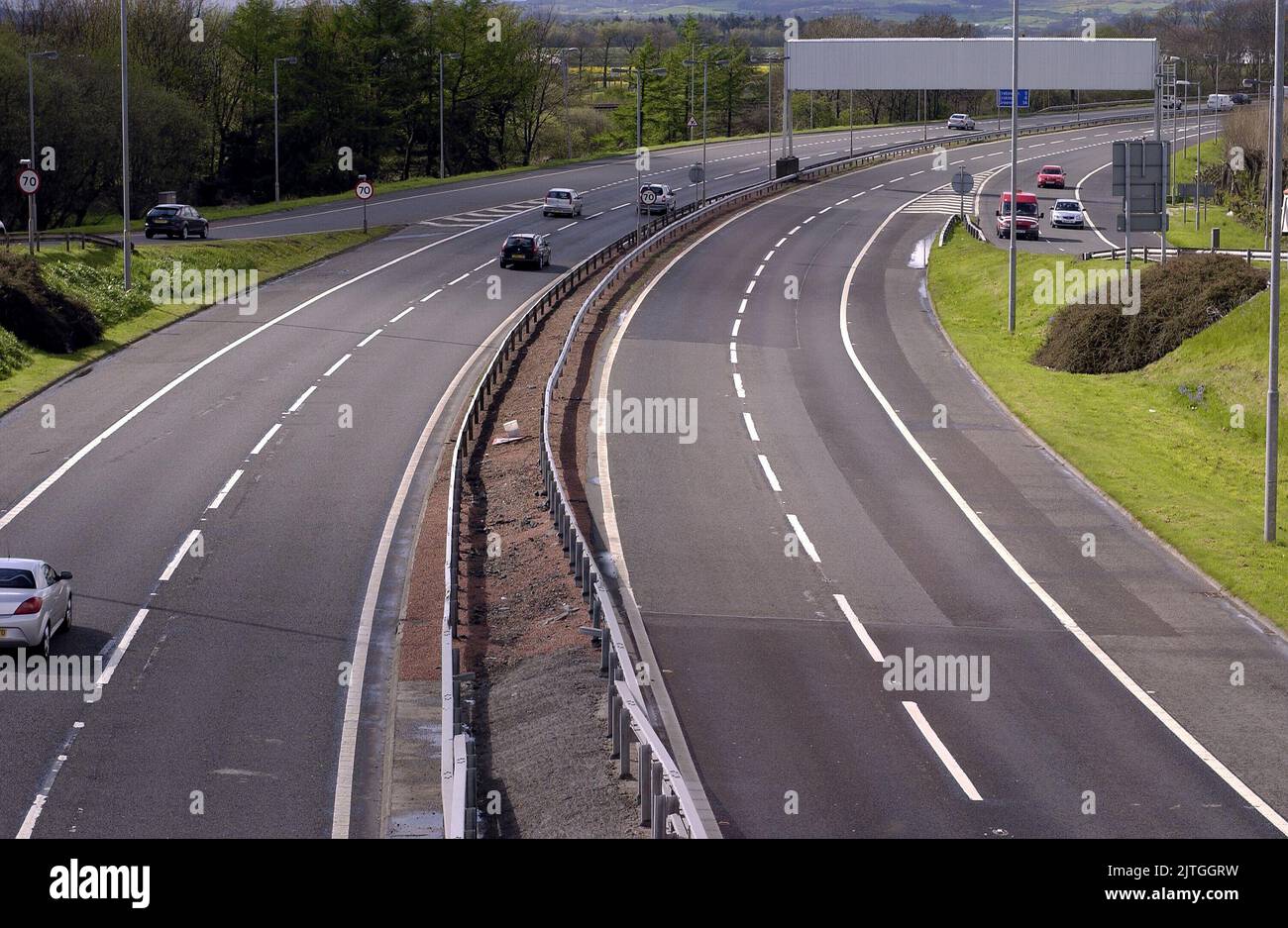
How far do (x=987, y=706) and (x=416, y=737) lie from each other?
22.6 ft

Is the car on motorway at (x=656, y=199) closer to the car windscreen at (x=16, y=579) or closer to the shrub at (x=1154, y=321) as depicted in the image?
the shrub at (x=1154, y=321)

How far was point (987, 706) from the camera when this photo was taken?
17781 millimetres

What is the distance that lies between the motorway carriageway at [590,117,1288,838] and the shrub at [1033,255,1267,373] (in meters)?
4.07

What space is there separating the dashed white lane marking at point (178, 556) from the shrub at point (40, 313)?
17.2 metres

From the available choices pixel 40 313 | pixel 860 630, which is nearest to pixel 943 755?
pixel 860 630

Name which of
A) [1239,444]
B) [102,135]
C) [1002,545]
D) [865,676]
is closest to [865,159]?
[102,135]

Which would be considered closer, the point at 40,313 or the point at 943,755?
the point at 943,755

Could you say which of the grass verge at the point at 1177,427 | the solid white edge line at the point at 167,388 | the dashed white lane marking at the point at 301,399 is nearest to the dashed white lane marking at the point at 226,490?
the solid white edge line at the point at 167,388

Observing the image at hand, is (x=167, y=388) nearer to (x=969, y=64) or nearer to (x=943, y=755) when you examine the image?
(x=943, y=755)

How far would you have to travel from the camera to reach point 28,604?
1873 centimetres

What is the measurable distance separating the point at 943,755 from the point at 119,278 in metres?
37.8

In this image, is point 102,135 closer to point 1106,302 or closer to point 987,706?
point 1106,302

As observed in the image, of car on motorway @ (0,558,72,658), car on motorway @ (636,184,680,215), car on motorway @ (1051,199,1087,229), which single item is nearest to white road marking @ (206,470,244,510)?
car on motorway @ (0,558,72,658)

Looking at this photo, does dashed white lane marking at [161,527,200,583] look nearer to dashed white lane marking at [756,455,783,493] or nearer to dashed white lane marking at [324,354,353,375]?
dashed white lane marking at [756,455,783,493]
